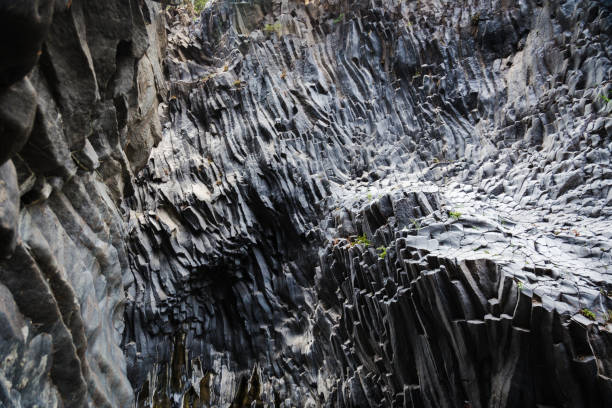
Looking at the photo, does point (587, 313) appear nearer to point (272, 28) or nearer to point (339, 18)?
point (339, 18)

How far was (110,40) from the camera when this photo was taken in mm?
4891

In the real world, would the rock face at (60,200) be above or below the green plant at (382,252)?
above

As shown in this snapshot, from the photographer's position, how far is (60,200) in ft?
16.3

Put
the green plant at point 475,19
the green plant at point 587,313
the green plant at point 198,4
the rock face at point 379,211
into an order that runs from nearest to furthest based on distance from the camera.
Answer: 1. the green plant at point 587,313
2. the rock face at point 379,211
3. the green plant at point 475,19
4. the green plant at point 198,4

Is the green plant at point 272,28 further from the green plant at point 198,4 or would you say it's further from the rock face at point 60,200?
the rock face at point 60,200

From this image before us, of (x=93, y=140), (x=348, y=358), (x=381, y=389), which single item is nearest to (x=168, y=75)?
(x=93, y=140)

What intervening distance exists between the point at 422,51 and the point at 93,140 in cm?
1677

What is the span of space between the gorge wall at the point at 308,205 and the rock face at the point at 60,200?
0.09ft

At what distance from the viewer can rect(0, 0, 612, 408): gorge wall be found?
14.5 ft

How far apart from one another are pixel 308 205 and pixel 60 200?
419 inches

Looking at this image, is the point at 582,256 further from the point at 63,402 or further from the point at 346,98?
the point at 346,98

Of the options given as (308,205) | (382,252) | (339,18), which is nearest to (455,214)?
(382,252)

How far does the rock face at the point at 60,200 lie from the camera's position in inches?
128

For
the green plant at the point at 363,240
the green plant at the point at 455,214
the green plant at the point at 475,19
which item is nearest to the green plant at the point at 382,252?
the green plant at the point at 363,240
